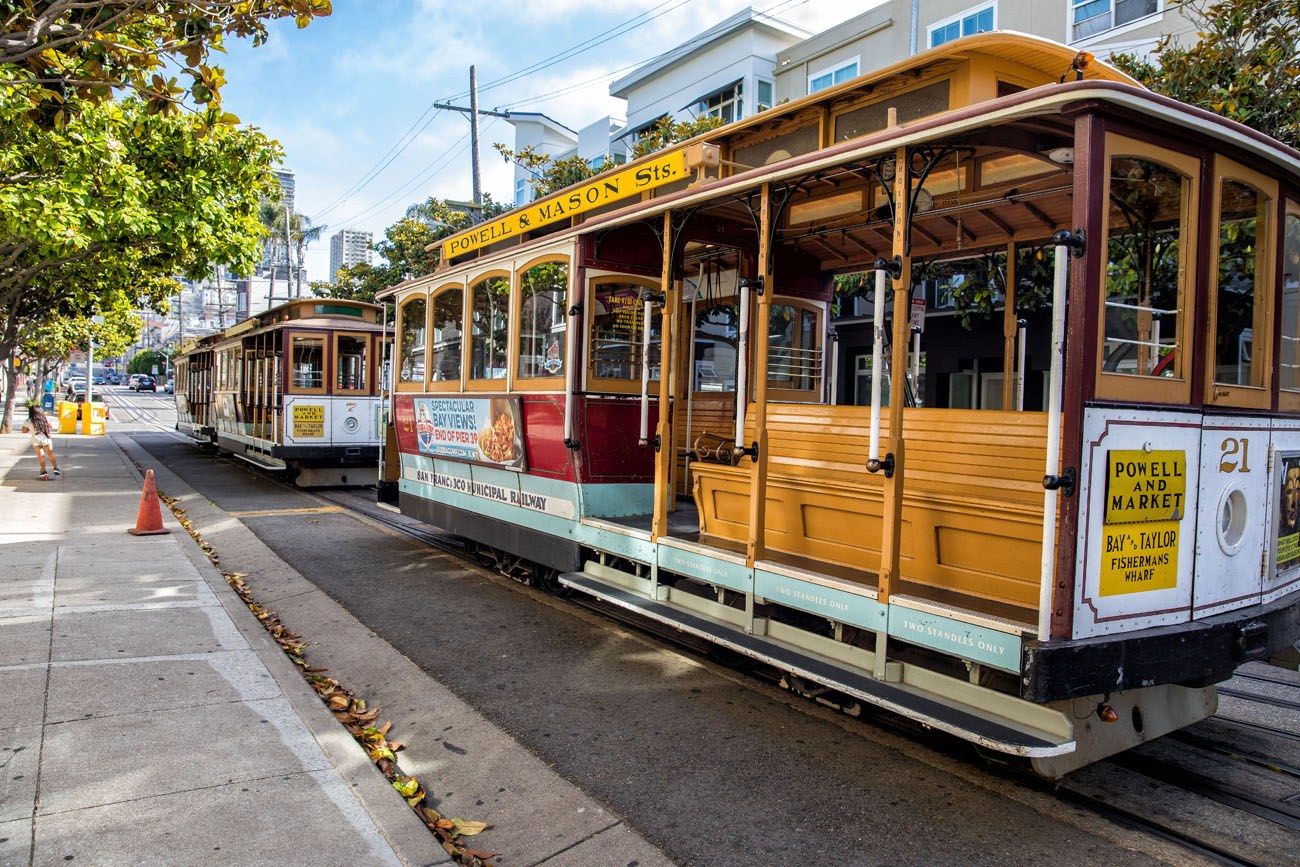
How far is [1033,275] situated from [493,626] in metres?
8.10

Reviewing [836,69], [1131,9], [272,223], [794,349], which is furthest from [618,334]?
[272,223]

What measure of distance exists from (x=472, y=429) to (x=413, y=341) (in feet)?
6.29

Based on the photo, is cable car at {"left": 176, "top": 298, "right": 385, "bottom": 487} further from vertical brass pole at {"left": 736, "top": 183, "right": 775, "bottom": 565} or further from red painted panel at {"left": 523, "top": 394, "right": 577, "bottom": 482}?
vertical brass pole at {"left": 736, "top": 183, "right": 775, "bottom": 565}

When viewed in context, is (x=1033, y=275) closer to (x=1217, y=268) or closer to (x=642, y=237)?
(x=642, y=237)

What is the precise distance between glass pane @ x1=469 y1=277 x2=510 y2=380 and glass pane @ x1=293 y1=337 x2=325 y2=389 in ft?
27.5

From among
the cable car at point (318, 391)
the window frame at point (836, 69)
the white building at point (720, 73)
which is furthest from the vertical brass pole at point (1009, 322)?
the white building at point (720, 73)

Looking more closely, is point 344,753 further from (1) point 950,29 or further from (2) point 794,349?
(1) point 950,29

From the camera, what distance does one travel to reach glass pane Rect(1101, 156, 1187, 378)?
12.4 ft

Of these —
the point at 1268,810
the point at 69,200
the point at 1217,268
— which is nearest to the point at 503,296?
the point at 1217,268

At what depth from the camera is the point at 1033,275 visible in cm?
1108

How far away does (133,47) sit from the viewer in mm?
5191

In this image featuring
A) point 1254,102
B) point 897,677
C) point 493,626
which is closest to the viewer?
point 897,677

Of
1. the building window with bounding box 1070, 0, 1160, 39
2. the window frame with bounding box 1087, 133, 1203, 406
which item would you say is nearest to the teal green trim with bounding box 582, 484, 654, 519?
the window frame with bounding box 1087, 133, 1203, 406

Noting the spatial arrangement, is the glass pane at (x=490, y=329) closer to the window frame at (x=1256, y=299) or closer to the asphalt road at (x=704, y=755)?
the asphalt road at (x=704, y=755)
